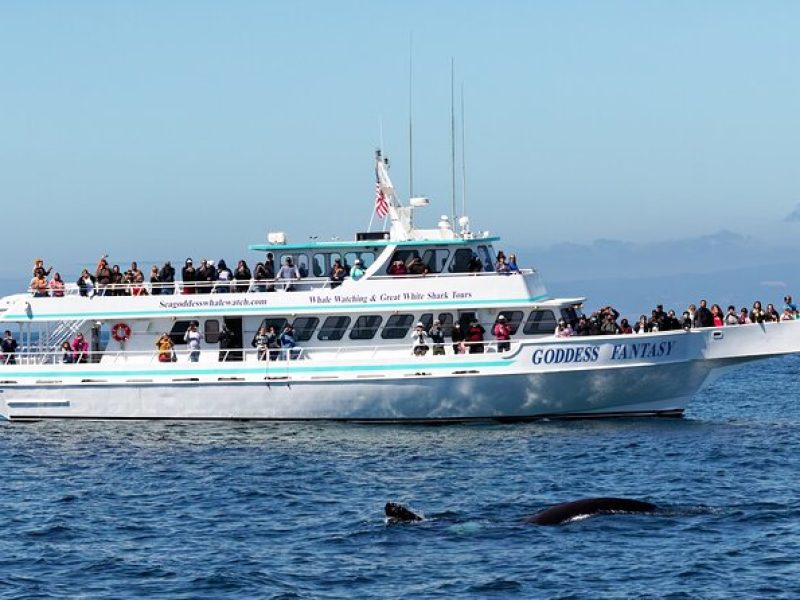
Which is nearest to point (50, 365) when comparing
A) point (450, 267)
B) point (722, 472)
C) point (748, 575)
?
point (450, 267)

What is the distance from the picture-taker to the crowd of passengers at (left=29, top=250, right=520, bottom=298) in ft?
139

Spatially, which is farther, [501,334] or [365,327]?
[365,327]

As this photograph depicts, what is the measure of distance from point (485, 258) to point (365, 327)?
13.8ft

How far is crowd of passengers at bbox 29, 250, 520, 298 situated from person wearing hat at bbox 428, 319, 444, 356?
1745 mm

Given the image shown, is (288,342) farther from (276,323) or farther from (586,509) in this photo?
(586,509)

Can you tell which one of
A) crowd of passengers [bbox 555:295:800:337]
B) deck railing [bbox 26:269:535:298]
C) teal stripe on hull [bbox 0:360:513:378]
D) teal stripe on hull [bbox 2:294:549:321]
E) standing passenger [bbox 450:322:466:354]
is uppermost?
deck railing [bbox 26:269:535:298]

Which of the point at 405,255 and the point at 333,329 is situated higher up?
the point at 405,255

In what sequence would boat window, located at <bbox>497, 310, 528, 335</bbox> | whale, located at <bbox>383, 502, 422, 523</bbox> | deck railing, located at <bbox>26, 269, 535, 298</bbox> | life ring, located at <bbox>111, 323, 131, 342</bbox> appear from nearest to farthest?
1. whale, located at <bbox>383, 502, 422, 523</bbox>
2. boat window, located at <bbox>497, 310, 528, 335</bbox>
3. deck railing, located at <bbox>26, 269, 535, 298</bbox>
4. life ring, located at <bbox>111, 323, 131, 342</bbox>

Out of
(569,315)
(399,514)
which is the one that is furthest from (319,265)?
(399,514)

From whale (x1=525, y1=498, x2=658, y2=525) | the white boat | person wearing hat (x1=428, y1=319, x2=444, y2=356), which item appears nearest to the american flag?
the white boat

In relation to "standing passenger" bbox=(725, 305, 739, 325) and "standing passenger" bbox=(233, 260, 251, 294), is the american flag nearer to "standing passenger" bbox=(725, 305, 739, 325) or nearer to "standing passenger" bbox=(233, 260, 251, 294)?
"standing passenger" bbox=(233, 260, 251, 294)

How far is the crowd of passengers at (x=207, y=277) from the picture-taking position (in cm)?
4225

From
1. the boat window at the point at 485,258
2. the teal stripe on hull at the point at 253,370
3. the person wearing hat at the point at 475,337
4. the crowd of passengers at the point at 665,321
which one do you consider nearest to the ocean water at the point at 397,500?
the teal stripe on hull at the point at 253,370

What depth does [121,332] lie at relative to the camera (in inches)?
1702
